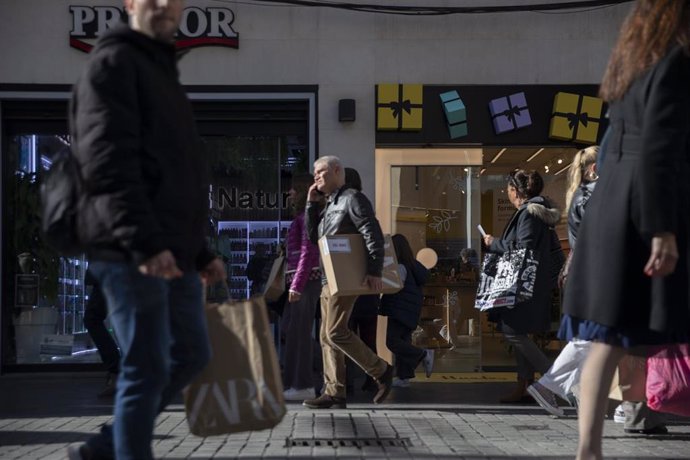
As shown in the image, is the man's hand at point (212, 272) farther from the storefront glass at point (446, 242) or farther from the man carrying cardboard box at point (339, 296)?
the storefront glass at point (446, 242)

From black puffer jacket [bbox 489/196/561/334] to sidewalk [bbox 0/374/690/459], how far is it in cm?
64

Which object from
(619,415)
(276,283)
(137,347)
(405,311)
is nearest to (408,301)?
(405,311)

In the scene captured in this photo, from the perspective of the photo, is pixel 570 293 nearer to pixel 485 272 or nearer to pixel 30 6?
pixel 485 272

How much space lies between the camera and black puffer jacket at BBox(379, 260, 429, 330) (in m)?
10.0

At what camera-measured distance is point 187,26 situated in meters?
11.3

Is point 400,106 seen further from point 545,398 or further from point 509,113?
point 545,398

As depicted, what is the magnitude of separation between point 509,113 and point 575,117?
65 centimetres

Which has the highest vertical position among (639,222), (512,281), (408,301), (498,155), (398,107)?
(398,107)

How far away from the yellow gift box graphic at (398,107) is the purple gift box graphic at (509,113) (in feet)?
2.39

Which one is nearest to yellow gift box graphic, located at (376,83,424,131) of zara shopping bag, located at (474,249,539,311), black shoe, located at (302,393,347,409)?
zara shopping bag, located at (474,249,539,311)

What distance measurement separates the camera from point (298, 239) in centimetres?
906

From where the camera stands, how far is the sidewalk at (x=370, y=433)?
6.11 m

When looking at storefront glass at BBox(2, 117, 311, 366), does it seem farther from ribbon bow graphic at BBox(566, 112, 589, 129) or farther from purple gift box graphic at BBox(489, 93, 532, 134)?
ribbon bow graphic at BBox(566, 112, 589, 129)

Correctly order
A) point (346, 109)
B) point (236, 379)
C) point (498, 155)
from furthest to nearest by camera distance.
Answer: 1. point (498, 155)
2. point (346, 109)
3. point (236, 379)
